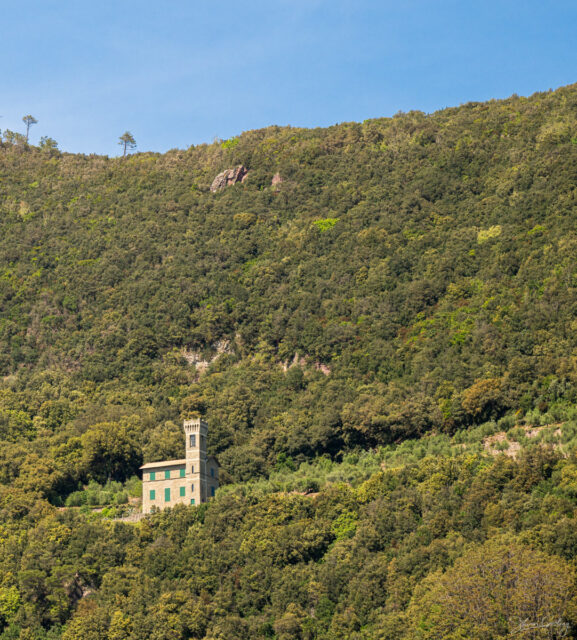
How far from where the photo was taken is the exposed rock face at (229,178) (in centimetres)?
14200

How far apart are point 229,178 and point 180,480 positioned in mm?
66379

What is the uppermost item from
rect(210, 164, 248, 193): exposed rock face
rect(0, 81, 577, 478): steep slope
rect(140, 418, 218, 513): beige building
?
rect(210, 164, 248, 193): exposed rock face

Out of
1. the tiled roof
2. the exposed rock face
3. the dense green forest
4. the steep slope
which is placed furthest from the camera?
the exposed rock face

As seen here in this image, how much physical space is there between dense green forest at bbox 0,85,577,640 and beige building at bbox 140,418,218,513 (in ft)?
10.2

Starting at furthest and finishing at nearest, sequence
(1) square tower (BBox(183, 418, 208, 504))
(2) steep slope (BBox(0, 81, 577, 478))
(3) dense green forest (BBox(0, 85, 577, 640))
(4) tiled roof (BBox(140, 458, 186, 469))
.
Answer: (2) steep slope (BBox(0, 81, 577, 478))
(4) tiled roof (BBox(140, 458, 186, 469))
(1) square tower (BBox(183, 418, 208, 504))
(3) dense green forest (BBox(0, 85, 577, 640))

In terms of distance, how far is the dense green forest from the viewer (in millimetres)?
67250

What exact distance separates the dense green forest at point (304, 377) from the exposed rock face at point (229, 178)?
1.53 meters

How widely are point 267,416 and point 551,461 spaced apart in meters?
37.3

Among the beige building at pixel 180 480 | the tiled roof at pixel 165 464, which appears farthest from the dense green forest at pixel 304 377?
the tiled roof at pixel 165 464

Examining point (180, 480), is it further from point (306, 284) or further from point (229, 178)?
point (229, 178)

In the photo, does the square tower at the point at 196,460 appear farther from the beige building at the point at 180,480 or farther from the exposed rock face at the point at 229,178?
the exposed rock face at the point at 229,178

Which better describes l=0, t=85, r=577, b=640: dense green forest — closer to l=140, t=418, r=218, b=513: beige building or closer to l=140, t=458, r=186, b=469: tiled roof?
l=140, t=418, r=218, b=513: beige building

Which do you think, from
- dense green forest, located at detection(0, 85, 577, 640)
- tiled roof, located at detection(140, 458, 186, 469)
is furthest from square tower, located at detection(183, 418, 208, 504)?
dense green forest, located at detection(0, 85, 577, 640)

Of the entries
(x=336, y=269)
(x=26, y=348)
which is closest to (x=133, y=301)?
(x=26, y=348)
